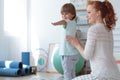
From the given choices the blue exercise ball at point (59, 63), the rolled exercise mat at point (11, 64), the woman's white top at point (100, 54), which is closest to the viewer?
the woman's white top at point (100, 54)

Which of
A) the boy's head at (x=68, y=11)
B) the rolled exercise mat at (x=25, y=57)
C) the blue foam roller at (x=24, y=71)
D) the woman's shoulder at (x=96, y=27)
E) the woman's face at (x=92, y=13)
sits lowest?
the blue foam roller at (x=24, y=71)

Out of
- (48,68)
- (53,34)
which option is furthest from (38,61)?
(53,34)

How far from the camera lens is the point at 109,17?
5.59 ft

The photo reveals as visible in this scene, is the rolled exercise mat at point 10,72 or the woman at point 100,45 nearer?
the woman at point 100,45

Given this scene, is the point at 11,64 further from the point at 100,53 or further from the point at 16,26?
the point at 100,53

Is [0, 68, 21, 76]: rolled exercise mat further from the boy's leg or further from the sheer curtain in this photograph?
the boy's leg

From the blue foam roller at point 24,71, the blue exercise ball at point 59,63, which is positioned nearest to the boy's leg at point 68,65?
the blue exercise ball at point 59,63

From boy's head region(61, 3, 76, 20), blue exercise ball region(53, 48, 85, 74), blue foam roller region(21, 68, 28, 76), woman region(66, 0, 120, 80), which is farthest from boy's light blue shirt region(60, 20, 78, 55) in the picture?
woman region(66, 0, 120, 80)

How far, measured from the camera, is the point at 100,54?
166 cm

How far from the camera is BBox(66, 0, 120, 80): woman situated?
5.38 ft

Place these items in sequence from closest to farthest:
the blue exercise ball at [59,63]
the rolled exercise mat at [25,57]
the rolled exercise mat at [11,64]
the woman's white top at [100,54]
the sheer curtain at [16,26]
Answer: the woman's white top at [100,54], the blue exercise ball at [59,63], the rolled exercise mat at [11,64], the rolled exercise mat at [25,57], the sheer curtain at [16,26]

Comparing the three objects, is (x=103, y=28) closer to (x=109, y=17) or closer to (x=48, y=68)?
(x=109, y=17)

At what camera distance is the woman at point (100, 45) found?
1639mm

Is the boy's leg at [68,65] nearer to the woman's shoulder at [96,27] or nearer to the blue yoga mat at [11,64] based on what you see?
the blue yoga mat at [11,64]
